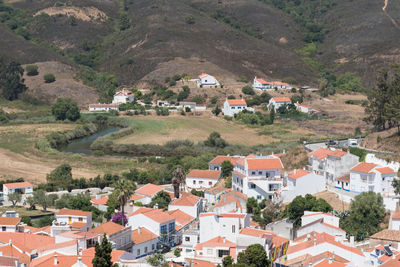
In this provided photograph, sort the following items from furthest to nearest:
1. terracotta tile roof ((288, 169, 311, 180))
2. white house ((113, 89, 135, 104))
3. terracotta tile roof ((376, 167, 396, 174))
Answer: white house ((113, 89, 135, 104)) → terracotta tile roof ((288, 169, 311, 180)) → terracotta tile roof ((376, 167, 396, 174))

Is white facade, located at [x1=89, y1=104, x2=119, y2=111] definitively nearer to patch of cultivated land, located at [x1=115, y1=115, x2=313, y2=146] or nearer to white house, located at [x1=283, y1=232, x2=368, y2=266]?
patch of cultivated land, located at [x1=115, y1=115, x2=313, y2=146]

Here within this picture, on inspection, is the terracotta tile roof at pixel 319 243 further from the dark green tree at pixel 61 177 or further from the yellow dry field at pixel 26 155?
the yellow dry field at pixel 26 155

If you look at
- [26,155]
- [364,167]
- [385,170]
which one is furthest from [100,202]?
[26,155]

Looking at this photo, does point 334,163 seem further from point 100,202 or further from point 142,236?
point 100,202

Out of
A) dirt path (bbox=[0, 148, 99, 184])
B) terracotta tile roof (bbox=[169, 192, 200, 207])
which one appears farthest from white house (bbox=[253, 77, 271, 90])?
terracotta tile roof (bbox=[169, 192, 200, 207])

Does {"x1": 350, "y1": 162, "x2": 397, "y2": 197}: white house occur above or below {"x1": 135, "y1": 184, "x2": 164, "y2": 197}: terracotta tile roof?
above

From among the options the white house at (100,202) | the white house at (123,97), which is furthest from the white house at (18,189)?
the white house at (123,97)
